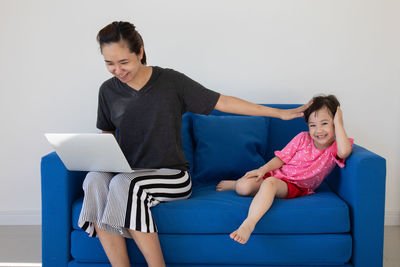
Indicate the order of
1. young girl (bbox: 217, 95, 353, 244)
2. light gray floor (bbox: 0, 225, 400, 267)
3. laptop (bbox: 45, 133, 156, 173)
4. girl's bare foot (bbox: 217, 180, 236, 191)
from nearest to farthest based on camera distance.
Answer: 1. laptop (bbox: 45, 133, 156, 173)
2. young girl (bbox: 217, 95, 353, 244)
3. girl's bare foot (bbox: 217, 180, 236, 191)
4. light gray floor (bbox: 0, 225, 400, 267)

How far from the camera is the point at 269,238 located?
195 centimetres

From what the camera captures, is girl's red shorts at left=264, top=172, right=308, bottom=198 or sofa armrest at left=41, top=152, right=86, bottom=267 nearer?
sofa armrest at left=41, top=152, right=86, bottom=267

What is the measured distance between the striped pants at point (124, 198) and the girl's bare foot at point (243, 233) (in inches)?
13.5

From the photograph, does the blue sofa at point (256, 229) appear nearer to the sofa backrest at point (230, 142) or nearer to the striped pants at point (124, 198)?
the striped pants at point (124, 198)

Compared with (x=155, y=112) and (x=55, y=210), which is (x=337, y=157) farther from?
(x=55, y=210)

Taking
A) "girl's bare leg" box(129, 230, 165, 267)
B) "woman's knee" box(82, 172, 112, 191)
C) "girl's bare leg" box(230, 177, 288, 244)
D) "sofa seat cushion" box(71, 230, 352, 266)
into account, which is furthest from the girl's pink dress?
"woman's knee" box(82, 172, 112, 191)

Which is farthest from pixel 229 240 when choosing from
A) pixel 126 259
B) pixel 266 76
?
pixel 266 76

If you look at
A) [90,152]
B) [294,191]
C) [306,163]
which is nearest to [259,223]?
[294,191]

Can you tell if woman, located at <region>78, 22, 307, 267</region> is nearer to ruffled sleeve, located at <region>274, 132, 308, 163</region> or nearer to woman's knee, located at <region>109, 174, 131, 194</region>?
woman's knee, located at <region>109, 174, 131, 194</region>

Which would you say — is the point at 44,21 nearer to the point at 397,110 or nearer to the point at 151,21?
the point at 151,21

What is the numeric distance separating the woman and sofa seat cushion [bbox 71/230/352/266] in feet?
0.38

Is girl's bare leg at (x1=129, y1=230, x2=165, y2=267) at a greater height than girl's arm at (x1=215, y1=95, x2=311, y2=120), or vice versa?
girl's arm at (x1=215, y1=95, x2=311, y2=120)

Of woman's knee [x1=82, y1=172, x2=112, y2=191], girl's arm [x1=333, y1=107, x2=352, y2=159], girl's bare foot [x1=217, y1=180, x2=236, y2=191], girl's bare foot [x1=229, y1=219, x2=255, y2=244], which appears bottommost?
girl's bare foot [x1=229, y1=219, x2=255, y2=244]

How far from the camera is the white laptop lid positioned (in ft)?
5.87
